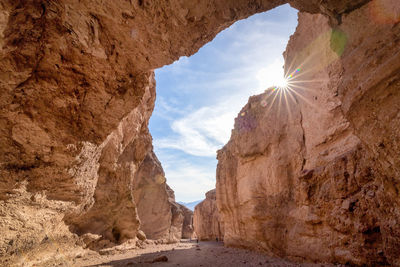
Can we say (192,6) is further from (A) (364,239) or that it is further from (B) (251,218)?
(B) (251,218)

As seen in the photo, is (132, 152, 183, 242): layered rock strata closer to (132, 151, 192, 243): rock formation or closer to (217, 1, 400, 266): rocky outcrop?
(132, 151, 192, 243): rock formation

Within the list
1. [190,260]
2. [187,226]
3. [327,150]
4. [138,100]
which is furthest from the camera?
[187,226]

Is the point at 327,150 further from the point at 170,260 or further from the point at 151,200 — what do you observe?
the point at 151,200

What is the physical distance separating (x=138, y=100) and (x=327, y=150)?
6.30 metres

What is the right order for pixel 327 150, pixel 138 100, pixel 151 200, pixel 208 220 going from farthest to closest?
pixel 208 220 → pixel 151 200 → pixel 327 150 → pixel 138 100

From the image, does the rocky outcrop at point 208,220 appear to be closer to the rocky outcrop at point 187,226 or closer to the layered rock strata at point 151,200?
the layered rock strata at point 151,200

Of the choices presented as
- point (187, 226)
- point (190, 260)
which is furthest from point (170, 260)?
point (187, 226)

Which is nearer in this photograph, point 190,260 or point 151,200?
point 190,260

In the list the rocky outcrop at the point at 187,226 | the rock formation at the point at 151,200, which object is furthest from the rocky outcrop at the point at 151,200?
the rocky outcrop at the point at 187,226

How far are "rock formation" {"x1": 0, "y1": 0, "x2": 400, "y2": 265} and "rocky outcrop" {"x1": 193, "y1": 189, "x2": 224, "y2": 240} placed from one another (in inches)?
880

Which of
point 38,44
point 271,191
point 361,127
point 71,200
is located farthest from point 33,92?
point 271,191

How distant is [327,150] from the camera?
6.18 m

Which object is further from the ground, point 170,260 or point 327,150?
point 327,150

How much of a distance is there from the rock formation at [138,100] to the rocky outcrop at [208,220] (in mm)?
22349
